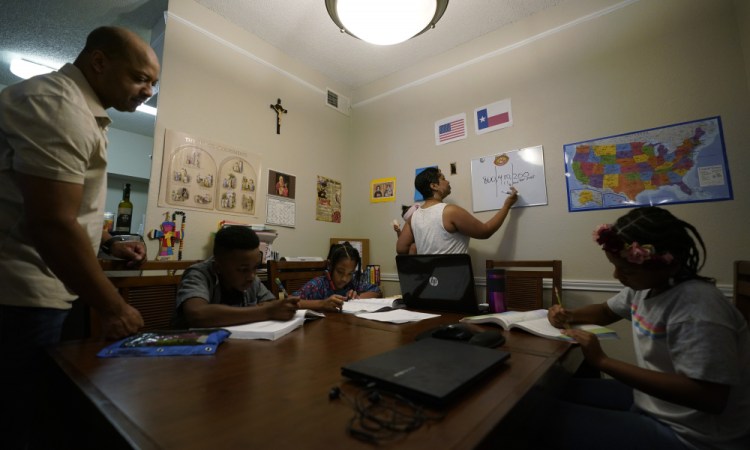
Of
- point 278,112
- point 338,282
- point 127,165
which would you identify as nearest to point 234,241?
point 338,282

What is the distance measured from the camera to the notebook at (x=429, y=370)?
1.57 ft

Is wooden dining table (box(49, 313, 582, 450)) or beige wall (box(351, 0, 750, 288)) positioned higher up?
beige wall (box(351, 0, 750, 288))

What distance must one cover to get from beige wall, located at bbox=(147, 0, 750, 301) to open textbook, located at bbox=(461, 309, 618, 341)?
4.26 ft

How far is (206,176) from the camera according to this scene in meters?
2.35

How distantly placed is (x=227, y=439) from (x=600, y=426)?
875 millimetres

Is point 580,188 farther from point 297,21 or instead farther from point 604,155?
point 297,21

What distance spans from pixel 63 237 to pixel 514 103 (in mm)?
2793

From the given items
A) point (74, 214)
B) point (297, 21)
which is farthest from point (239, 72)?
point (74, 214)

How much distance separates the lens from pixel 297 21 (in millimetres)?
2633

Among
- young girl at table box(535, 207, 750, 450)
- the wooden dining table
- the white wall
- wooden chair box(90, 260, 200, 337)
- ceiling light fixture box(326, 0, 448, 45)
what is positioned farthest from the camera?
the white wall

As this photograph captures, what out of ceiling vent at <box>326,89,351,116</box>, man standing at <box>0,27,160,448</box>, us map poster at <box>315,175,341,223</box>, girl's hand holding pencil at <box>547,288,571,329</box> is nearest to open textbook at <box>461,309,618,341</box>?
girl's hand holding pencil at <box>547,288,571,329</box>

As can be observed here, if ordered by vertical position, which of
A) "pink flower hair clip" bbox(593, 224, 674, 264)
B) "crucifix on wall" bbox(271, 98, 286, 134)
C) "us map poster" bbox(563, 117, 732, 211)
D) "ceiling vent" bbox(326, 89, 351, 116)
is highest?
"ceiling vent" bbox(326, 89, 351, 116)

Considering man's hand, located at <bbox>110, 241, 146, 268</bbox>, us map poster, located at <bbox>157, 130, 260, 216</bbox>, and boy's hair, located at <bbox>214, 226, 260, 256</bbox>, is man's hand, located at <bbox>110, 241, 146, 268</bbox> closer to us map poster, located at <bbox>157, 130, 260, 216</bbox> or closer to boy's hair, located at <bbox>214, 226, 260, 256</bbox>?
boy's hair, located at <bbox>214, 226, 260, 256</bbox>

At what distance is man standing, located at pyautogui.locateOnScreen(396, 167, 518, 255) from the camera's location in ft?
6.93
